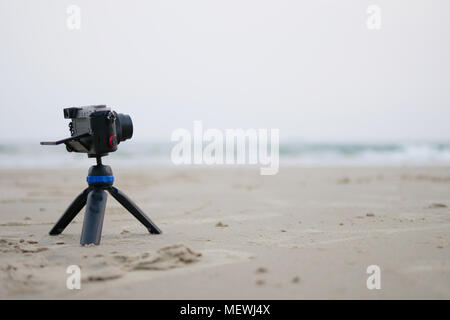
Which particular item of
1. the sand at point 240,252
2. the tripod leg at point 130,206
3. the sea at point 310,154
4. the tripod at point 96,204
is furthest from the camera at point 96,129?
the sea at point 310,154

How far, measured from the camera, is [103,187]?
11.5ft

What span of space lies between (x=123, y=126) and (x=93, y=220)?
83 centimetres

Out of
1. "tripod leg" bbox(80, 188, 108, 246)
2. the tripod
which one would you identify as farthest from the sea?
"tripod leg" bbox(80, 188, 108, 246)

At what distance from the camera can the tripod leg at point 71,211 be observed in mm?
3564

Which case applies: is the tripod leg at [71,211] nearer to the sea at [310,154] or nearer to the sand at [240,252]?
the sand at [240,252]

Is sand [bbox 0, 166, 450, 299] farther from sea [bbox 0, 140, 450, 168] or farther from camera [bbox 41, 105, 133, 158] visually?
sea [bbox 0, 140, 450, 168]

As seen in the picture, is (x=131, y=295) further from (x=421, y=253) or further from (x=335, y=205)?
(x=335, y=205)

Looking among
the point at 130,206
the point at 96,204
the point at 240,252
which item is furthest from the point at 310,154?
the point at 240,252

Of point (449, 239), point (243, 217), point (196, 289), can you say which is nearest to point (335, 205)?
point (243, 217)

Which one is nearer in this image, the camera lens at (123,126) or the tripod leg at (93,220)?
the tripod leg at (93,220)

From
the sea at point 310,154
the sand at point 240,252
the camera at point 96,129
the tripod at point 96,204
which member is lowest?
the sea at point 310,154

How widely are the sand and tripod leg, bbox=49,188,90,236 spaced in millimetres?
77

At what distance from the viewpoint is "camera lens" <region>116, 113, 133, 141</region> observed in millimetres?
3516

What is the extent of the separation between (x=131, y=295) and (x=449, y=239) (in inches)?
101
